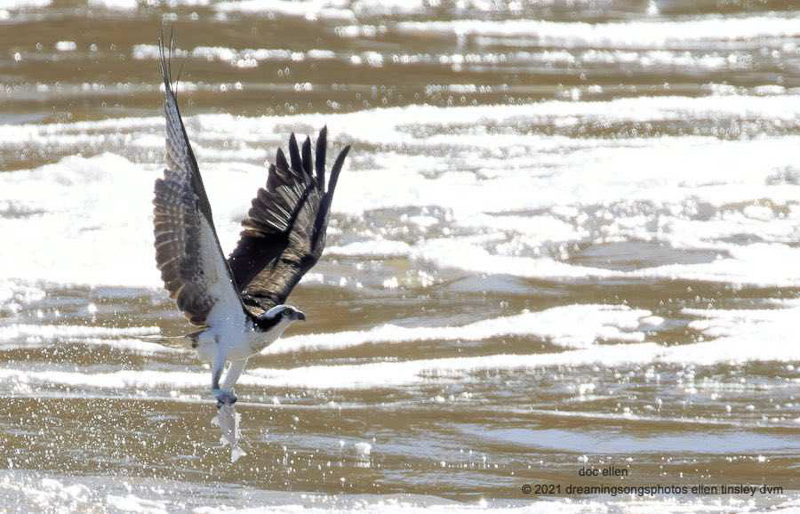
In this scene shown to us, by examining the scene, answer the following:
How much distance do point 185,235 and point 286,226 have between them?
4.43 ft

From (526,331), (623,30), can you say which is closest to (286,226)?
(526,331)

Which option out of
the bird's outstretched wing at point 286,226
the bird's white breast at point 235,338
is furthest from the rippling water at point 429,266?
the bird's outstretched wing at point 286,226

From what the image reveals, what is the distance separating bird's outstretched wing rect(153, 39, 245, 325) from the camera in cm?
605

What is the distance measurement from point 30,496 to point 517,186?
20.2 feet

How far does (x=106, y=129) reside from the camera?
13711 millimetres

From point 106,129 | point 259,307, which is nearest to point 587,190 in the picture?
point 106,129

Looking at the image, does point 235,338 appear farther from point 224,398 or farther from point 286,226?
point 286,226

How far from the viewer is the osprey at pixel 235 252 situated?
6.14m

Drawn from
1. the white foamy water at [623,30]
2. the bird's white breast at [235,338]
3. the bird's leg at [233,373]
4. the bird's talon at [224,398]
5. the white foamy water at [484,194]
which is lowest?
the bird's talon at [224,398]

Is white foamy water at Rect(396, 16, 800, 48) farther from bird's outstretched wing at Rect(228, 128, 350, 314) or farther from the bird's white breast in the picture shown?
the bird's white breast

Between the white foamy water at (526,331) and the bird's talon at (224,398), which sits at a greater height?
the white foamy water at (526,331)

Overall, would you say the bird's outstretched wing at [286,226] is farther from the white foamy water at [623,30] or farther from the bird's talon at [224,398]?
the white foamy water at [623,30]

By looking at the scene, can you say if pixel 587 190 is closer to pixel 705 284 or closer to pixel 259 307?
pixel 705 284

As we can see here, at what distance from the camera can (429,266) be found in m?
10.4
